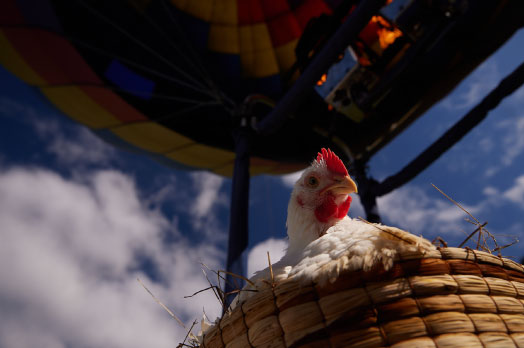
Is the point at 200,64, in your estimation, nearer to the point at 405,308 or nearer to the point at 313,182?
the point at 313,182

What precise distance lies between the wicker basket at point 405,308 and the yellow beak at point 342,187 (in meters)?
0.60

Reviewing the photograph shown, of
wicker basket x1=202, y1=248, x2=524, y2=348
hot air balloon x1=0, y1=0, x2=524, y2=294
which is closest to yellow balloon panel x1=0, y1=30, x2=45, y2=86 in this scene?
hot air balloon x1=0, y1=0, x2=524, y2=294

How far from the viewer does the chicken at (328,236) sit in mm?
482

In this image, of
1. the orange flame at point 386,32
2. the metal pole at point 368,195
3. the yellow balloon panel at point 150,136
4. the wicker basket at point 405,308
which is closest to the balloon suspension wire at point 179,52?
the yellow balloon panel at point 150,136

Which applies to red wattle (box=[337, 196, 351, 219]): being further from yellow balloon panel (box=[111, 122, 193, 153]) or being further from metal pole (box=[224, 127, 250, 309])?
yellow balloon panel (box=[111, 122, 193, 153])

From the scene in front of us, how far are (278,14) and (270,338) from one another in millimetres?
5103

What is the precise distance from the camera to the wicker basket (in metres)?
0.43

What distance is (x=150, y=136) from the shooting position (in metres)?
4.96

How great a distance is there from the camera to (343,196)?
3.76 feet

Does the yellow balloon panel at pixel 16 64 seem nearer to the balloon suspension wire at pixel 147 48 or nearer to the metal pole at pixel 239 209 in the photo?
the balloon suspension wire at pixel 147 48

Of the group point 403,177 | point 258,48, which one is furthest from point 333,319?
point 258,48

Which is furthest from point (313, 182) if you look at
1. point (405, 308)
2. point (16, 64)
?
point (16, 64)

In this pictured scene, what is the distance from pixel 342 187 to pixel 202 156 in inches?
180

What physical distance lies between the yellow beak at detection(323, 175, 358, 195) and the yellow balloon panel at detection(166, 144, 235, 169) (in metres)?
4.31
